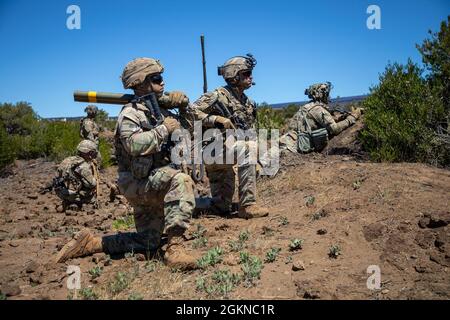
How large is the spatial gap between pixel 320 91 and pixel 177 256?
6.51 metres

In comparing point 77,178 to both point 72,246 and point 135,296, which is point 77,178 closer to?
point 72,246

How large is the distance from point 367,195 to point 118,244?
3.08 metres

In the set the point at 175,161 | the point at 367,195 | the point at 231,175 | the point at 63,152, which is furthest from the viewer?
the point at 63,152

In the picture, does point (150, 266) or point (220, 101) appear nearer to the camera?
point (150, 266)

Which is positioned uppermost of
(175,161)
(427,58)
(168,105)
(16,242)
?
(427,58)

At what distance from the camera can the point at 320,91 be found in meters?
9.38

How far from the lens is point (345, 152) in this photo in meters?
8.91

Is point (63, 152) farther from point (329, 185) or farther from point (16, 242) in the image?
Answer: point (329, 185)

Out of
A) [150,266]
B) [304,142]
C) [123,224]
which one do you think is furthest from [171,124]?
[304,142]

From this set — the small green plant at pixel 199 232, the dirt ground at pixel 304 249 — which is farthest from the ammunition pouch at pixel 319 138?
the small green plant at pixel 199 232

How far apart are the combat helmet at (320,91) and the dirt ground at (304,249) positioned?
306 cm

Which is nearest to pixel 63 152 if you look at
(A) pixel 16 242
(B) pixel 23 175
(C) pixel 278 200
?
(B) pixel 23 175

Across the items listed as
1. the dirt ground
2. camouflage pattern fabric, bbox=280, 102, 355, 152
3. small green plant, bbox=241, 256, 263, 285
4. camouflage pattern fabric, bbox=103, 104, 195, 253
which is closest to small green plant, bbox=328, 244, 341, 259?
the dirt ground

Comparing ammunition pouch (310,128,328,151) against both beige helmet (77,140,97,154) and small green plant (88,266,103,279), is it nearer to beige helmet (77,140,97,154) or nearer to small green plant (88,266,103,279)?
beige helmet (77,140,97,154)
